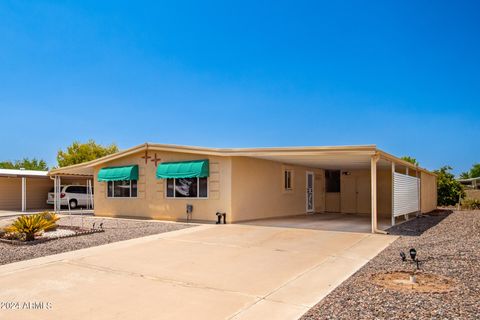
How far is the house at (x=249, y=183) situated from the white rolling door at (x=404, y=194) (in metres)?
0.03

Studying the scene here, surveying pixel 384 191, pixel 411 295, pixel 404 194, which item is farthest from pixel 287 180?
pixel 411 295

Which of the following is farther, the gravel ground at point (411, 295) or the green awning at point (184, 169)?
the green awning at point (184, 169)

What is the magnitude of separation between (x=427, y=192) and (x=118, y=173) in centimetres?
1561

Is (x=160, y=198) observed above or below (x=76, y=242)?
above

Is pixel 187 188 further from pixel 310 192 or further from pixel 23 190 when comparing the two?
pixel 23 190

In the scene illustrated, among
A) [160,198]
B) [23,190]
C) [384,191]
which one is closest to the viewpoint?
[160,198]

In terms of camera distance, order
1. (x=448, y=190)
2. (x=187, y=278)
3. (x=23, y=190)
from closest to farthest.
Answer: (x=187, y=278) → (x=23, y=190) → (x=448, y=190)

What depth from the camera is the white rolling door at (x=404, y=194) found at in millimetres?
12492

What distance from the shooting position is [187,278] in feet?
19.6

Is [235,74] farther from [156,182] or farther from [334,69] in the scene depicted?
[156,182]

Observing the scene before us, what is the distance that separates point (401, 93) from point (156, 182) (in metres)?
16.3

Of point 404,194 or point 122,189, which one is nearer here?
point 404,194

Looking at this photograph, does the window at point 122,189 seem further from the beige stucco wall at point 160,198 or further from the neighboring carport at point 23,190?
the neighboring carport at point 23,190

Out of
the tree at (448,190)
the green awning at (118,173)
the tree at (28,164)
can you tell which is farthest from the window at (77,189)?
the tree at (28,164)
